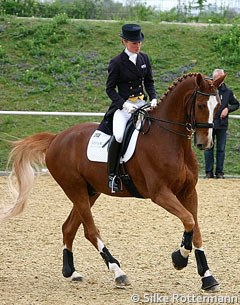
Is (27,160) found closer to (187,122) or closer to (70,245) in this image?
(70,245)

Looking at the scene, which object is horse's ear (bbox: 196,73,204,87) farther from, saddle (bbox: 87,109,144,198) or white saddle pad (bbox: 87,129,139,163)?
white saddle pad (bbox: 87,129,139,163)

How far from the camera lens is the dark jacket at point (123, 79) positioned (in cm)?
795

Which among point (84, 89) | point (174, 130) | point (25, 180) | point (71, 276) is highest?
point (174, 130)

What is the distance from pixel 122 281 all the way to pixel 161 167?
1.09 m

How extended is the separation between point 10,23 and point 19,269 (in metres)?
14.4

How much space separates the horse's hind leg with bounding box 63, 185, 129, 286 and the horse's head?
1.40 metres

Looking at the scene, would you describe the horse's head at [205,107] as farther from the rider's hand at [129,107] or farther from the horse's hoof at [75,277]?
the horse's hoof at [75,277]

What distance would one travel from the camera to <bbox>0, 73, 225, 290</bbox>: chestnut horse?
→ 23.5ft

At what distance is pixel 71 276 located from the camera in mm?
7867

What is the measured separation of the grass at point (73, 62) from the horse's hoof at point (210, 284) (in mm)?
9518

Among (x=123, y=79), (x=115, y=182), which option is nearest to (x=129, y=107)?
(x=123, y=79)

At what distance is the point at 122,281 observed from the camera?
7.46 meters

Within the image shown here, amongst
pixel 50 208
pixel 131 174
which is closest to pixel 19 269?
pixel 131 174

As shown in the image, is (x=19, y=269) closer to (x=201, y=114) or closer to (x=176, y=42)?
(x=201, y=114)
